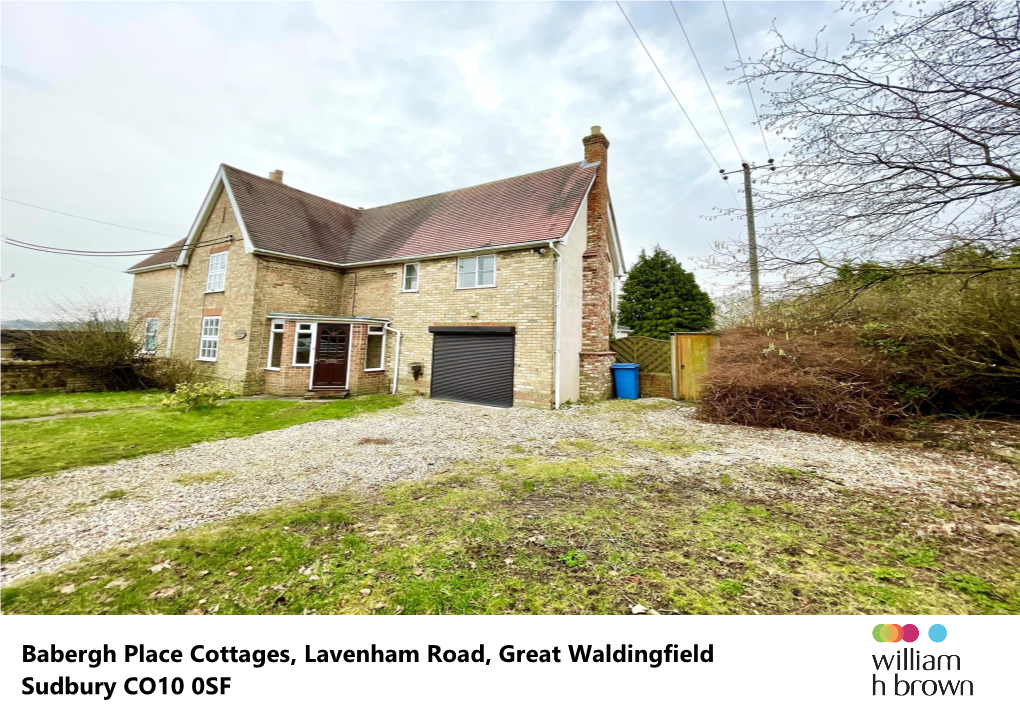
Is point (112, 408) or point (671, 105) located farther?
point (112, 408)

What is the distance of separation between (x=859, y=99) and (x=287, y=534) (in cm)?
807

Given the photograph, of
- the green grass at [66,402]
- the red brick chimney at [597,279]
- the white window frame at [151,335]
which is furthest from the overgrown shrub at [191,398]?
the red brick chimney at [597,279]

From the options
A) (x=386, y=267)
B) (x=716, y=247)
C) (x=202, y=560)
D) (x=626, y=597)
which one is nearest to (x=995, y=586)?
(x=626, y=597)

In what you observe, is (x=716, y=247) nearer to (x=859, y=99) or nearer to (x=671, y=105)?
(x=859, y=99)

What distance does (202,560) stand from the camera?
2.90m

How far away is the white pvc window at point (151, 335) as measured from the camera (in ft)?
53.7

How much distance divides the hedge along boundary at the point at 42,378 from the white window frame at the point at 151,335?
2.98m

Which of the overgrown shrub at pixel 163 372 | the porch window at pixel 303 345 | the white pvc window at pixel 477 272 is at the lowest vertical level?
the overgrown shrub at pixel 163 372

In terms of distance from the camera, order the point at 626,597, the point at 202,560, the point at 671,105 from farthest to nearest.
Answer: the point at 671,105
the point at 202,560
the point at 626,597

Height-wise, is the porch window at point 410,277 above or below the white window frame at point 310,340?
above

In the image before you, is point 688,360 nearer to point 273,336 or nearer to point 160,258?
point 273,336

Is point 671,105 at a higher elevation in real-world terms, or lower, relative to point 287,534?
higher

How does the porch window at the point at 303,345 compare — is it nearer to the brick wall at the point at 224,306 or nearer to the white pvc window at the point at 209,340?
the brick wall at the point at 224,306
